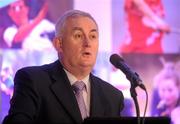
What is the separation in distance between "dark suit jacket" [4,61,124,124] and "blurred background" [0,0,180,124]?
127 centimetres

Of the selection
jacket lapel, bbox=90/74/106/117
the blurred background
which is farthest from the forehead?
the blurred background

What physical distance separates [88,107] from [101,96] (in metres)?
0.13

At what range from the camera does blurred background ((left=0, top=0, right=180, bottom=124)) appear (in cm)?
380

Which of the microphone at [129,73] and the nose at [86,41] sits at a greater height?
the nose at [86,41]

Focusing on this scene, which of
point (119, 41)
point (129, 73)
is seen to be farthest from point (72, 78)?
point (119, 41)

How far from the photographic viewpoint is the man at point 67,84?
2.33m

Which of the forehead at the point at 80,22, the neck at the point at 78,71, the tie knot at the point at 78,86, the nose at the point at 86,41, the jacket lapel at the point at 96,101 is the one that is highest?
the forehead at the point at 80,22

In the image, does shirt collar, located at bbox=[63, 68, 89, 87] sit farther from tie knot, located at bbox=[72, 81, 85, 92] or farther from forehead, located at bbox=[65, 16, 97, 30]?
forehead, located at bbox=[65, 16, 97, 30]

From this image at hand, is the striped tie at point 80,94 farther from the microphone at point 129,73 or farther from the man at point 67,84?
the microphone at point 129,73

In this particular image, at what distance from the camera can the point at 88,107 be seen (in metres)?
2.53

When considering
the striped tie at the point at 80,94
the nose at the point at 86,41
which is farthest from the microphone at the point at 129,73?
the striped tie at the point at 80,94

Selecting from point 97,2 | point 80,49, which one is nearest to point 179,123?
point 97,2

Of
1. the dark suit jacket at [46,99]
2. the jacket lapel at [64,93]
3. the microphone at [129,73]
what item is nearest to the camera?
the microphone at [129,73]

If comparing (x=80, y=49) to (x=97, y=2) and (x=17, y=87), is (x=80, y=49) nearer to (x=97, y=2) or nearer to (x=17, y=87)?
(x=17, y=87)
